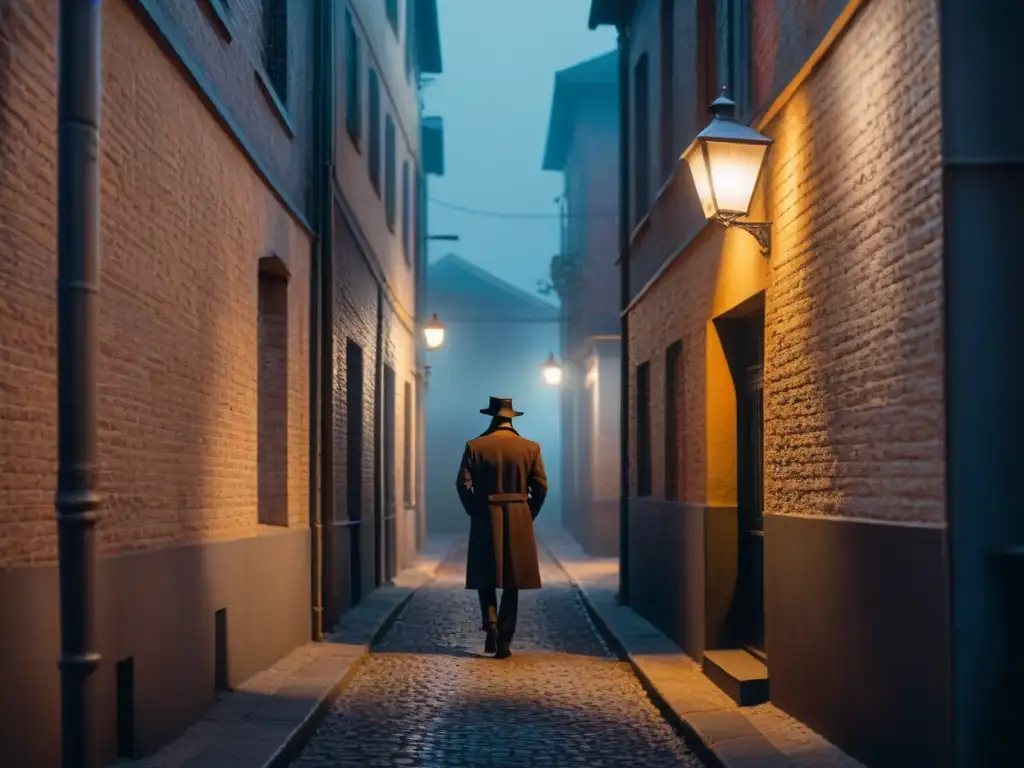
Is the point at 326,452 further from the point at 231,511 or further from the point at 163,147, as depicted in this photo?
the point at 163,147

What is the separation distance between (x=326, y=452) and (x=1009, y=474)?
7.63 m

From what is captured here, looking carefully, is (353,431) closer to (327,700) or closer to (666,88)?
(666,88)

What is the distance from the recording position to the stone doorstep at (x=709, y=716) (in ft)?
21.0

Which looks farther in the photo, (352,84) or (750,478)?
(352,84)

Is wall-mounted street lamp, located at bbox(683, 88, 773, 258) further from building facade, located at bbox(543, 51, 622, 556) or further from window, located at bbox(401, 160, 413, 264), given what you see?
building facade, located at bbox(543, 51, 622, 556)

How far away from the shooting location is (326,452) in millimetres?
11906

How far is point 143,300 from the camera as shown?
262 inches

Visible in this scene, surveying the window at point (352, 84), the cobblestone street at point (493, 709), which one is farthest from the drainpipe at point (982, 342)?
the window at point (352, 84)

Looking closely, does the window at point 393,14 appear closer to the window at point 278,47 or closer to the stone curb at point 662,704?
the window at point 278,47

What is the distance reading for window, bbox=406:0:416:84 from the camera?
2266 cm

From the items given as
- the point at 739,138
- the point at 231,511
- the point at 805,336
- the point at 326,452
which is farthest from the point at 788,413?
the point at 326,452

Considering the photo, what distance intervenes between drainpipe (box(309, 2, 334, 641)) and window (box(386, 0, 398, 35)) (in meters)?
7.22

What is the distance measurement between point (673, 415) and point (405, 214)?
38.5ft

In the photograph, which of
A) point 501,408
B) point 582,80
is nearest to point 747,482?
point 501,408
